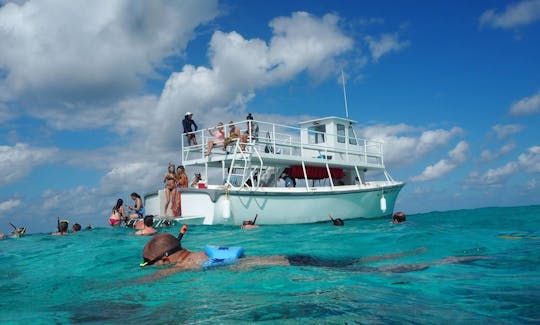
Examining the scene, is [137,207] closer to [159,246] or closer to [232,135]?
[232,135]

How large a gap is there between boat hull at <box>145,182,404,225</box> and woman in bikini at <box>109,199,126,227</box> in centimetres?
120

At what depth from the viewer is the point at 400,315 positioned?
12.0ft

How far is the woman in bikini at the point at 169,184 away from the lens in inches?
672

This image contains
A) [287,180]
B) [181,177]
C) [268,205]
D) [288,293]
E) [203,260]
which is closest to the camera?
[288,293]

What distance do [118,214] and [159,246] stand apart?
13.8m

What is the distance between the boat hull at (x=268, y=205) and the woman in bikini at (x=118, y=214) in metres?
1.20

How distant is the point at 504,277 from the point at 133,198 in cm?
1521

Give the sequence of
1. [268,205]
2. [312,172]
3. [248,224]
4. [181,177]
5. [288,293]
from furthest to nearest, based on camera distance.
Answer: [312,172], [181,177], [268,205], [248,224], [288,293]

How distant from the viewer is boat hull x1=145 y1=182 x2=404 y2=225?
16.0m

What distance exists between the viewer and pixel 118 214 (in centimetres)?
1844

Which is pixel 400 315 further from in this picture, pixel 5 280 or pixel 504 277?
pixel 5 280

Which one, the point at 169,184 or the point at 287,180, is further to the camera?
the point at 287,180

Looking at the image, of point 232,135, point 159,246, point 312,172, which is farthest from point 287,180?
point 159,246

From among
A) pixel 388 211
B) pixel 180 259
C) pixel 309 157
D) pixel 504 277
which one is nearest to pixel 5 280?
pixel 180 259
